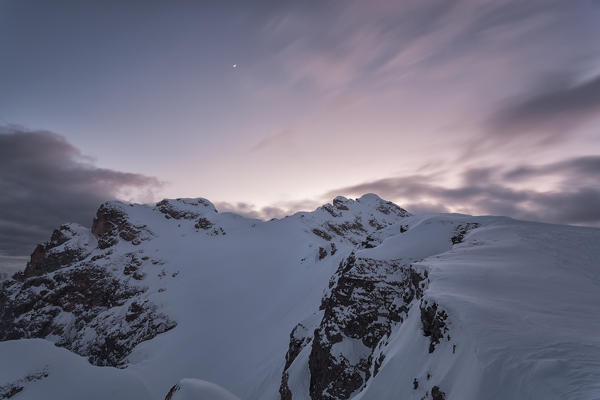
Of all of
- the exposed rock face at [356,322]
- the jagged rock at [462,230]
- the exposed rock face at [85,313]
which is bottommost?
the exposed rock face at [85,313]

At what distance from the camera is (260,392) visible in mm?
34719

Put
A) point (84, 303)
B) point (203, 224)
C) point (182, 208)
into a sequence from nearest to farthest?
1. point (84, 303)
2. point (203, 224)
3. point (182, 208)

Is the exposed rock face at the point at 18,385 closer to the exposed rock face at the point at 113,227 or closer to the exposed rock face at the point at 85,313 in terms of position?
the exposed rock face at the point at 85,313

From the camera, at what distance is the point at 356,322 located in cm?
2012

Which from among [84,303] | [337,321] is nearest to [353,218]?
[84,303]

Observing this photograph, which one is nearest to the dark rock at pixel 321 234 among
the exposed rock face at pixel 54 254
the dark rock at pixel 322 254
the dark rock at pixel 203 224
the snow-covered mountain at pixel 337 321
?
the snow-covered mountain at pixel 337 321

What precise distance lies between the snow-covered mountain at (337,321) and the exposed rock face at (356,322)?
104mm

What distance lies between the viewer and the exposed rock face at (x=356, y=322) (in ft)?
60.4

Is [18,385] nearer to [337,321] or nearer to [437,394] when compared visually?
[337,321]

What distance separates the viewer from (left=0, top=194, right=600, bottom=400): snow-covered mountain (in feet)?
26.7

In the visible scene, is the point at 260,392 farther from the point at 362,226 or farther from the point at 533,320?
the point at 362,226

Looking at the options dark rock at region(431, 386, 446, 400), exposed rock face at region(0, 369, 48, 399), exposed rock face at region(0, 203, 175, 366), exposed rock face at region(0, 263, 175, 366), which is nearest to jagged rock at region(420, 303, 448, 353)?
dark rock at region(431, 386, 446, 400)

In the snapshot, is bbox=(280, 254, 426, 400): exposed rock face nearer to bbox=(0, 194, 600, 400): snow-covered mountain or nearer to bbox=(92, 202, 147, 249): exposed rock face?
bbox=(0, 194, 600, 400): snow-covered mountain

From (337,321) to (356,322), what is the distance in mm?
1577
